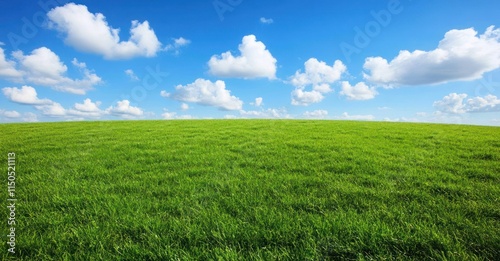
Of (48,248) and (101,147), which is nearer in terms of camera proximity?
(48,248)

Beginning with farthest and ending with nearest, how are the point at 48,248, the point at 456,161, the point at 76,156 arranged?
the point at 76,156, the point at 456,161, the point at 48,248

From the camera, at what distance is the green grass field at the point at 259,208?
3453 mm

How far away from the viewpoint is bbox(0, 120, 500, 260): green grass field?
345 centimetres

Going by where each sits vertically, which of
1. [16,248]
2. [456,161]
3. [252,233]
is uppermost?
[456,161]

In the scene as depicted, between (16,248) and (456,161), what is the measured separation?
35.4 ft

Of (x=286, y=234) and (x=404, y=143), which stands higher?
(x=404, y=143)

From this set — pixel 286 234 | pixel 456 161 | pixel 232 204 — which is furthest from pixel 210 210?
pixel 456 161

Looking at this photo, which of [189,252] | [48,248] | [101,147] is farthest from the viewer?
[101,147]

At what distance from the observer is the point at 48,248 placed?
142 inches

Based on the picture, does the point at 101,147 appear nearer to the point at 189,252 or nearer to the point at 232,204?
the point at 232,204

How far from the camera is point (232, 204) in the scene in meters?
4.75

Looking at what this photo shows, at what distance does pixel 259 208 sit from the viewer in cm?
453

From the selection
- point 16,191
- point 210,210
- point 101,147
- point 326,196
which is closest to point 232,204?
point 210,210

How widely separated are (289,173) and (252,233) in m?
3.17
